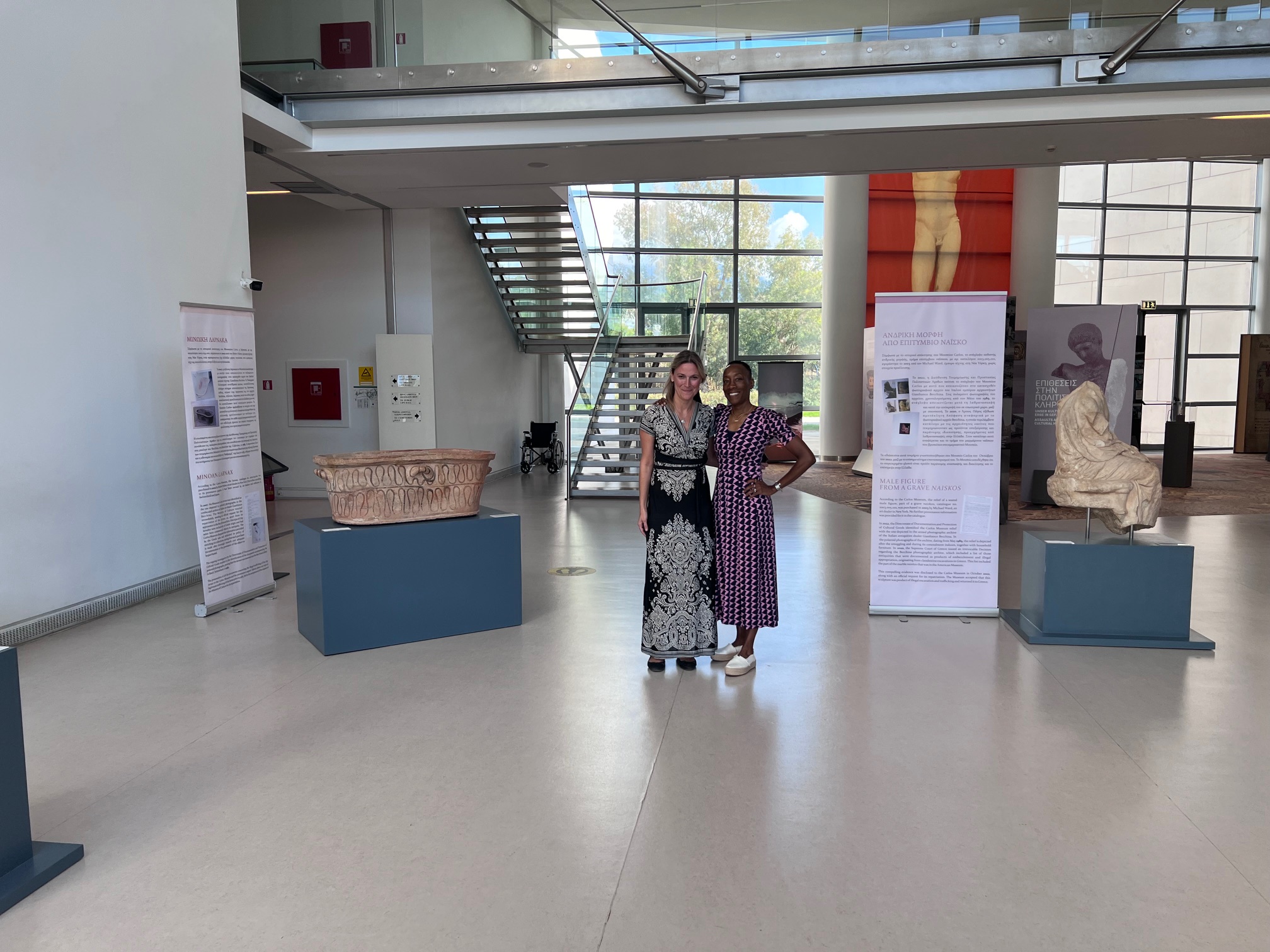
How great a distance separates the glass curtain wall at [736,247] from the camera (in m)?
19.2

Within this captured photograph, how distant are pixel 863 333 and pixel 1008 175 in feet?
15.7

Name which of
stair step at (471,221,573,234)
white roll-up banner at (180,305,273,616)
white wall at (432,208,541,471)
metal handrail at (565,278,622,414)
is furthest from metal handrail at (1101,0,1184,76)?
white wall at (432,208,541,471)

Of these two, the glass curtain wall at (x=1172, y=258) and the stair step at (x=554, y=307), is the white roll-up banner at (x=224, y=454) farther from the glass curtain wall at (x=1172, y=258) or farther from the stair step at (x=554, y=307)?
the glass curtain wall at (x=1172, y=258)

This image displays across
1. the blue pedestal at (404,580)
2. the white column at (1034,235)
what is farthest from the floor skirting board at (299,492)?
the white column at (1034,235)

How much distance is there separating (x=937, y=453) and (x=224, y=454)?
5049mm

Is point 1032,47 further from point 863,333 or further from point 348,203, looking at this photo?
point 863,333

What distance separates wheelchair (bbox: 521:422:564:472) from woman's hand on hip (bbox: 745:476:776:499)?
1129 cm

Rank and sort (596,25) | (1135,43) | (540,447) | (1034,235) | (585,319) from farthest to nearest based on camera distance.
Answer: (1034,235) < (540,447) < (585,319) < (596,25) < (1135,43)

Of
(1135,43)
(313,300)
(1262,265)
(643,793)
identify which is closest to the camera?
(643,793)

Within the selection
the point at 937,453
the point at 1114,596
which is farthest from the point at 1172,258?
the point at 1114,596

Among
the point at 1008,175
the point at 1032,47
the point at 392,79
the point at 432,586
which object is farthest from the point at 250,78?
the point at 1008,175

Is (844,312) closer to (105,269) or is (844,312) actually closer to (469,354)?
(469,354)

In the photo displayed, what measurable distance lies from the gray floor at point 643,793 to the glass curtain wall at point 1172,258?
16.4m

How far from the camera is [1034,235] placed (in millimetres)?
18281
